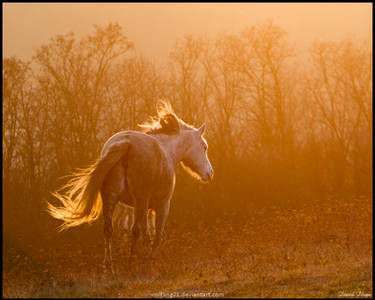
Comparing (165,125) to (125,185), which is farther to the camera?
(165,125)

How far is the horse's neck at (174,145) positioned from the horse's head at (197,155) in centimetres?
20

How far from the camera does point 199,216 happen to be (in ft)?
80.2

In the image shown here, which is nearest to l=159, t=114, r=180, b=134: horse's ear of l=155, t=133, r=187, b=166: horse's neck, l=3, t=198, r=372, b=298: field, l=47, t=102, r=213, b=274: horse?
l=155, t=133, r=187, b=166: horse's neck

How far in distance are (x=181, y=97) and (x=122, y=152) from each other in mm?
22415

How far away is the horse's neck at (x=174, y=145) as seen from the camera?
10141mm

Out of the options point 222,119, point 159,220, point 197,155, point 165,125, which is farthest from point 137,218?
point 222,119

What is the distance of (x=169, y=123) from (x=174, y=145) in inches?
17.0

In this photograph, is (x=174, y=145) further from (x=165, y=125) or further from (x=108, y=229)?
(x=108, y=229)

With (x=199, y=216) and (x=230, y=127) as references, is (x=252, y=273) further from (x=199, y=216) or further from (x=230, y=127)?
(x=230, y=127)

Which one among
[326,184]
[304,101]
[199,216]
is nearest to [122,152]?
[199,216]

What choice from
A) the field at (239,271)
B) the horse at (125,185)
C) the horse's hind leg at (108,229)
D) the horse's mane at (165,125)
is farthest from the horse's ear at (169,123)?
the field at (239,271)

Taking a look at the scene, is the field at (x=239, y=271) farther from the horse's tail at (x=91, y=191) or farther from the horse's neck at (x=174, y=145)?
the horse's neck at (x=174, y=145)

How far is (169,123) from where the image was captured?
10.3m

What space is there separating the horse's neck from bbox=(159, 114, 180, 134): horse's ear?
15cm
